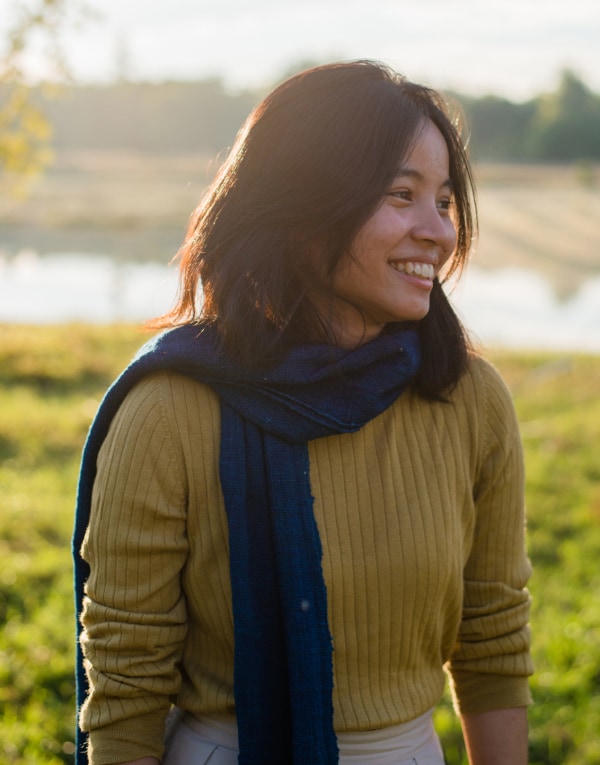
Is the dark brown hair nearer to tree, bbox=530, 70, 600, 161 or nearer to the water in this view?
the water

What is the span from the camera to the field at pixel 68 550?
10.2ft

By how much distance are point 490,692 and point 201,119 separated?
1879 inches

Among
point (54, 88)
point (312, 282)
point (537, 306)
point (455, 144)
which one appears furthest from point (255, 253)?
point (537, 306)

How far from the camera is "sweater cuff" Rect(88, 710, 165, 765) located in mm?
1586

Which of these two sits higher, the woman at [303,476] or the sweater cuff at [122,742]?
the woman at [303,476]

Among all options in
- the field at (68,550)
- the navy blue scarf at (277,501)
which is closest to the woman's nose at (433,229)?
the navy blue scarf at (277,501)

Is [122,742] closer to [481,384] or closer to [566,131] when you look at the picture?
[481,384]

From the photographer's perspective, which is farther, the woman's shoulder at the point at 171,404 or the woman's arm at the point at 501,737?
the woman's arm at the point at 501,737

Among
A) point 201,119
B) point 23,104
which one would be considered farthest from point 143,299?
point 201,119

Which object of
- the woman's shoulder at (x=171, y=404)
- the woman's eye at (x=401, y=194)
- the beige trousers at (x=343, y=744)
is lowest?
the beige trousers at (x=343, y=744)

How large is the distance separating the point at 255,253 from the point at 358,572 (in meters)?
0.63

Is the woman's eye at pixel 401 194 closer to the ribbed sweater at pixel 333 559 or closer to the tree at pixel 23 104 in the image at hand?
the ribbed sweater at pixel 333 559

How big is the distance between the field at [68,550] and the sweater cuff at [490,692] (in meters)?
1.27

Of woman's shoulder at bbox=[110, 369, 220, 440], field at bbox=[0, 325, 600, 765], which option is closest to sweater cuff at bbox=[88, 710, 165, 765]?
woman's shoulder at bbox=[110, 369, 220, 440]
